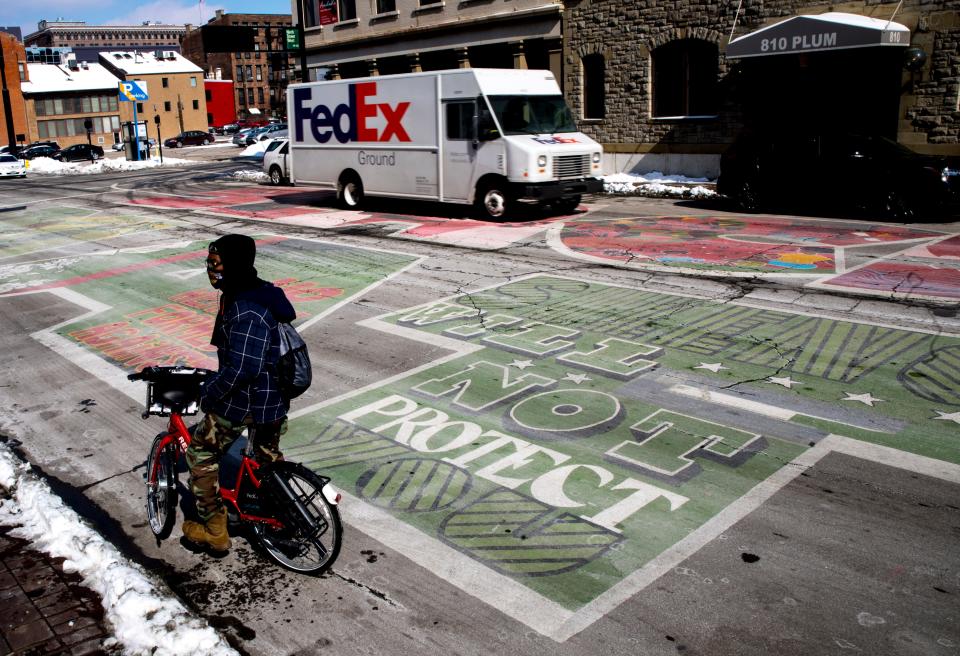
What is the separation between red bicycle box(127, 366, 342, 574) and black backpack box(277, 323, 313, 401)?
35cm

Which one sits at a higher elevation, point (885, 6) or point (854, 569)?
point (885, 6)

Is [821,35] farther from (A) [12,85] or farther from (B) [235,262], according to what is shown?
(A) [12,85]

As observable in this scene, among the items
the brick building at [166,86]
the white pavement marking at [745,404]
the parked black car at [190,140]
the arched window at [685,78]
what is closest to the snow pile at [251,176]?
the arched window at [685,78]

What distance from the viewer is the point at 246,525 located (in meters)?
5.09

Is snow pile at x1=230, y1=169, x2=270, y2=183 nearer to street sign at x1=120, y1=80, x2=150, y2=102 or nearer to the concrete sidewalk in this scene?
street sign at x1=120, y1=80, x2=150, y2=102

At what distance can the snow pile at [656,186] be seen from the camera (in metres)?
22.7

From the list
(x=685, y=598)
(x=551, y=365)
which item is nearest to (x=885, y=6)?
(x=551, y=365)

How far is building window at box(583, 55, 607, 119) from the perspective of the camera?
28.3m

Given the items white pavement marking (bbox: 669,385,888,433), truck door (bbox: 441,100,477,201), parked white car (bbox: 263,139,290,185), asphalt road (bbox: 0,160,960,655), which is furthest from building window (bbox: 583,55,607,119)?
white pavement marking (bbox: 669,385,888,433)

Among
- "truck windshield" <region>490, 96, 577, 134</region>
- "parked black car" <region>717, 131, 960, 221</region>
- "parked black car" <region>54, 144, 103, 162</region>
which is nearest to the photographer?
"parked black car" <region>717, 131, 960, 221</region>

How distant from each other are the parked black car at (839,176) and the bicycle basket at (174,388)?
15.5 m

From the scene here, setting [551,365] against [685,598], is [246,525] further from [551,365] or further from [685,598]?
[551,365]

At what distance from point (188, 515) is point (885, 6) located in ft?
70.6

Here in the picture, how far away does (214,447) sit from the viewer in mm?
4762
